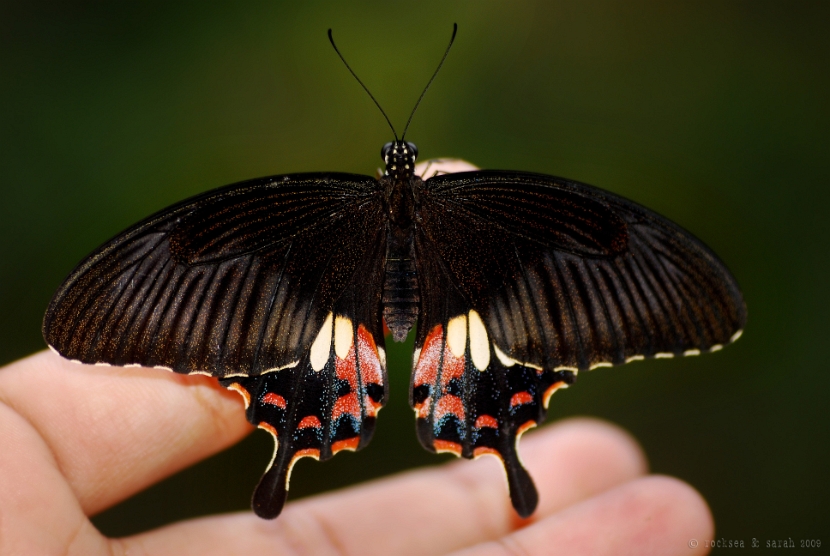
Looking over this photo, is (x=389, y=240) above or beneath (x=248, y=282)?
above

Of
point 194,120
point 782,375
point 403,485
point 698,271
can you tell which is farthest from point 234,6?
point 782,375

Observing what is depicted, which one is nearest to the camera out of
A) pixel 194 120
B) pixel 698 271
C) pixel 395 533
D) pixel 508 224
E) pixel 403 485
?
pixel 698 271

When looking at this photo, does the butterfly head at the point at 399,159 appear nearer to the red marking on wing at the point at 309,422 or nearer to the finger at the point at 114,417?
the red marking on wing at the point at 309,422

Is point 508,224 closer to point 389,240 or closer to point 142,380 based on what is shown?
point 389,240

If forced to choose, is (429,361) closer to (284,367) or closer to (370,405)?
(370,405)

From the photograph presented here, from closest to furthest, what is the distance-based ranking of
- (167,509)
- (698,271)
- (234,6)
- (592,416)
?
1. (698,271)
2. (167,509)
3. (592,416)
4. (234,6)

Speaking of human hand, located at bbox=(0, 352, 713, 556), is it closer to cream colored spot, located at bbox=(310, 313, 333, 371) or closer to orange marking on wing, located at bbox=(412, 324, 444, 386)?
cream colored spot, located at bbox=(310, 313, 333, 371)

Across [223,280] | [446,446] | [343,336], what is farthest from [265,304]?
[446,446]

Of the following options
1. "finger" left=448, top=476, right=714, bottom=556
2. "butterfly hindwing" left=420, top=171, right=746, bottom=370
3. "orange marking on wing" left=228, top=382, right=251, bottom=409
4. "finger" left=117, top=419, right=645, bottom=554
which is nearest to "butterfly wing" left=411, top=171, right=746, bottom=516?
"butterfly hindwing" left=420, top=171, right=746, bottom=370
